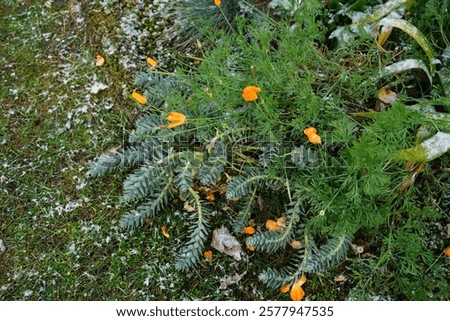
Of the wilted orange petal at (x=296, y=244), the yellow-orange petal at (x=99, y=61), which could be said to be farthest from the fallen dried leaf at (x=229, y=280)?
the yellow-orange petal at (x=99, y=61)

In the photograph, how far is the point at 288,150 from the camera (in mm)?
2486

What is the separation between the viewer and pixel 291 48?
230 cm

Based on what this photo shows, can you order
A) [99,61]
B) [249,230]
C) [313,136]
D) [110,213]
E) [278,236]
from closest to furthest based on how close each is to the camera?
[313,136] → [278,236] → [249,230] → [110,213] → [99,61]

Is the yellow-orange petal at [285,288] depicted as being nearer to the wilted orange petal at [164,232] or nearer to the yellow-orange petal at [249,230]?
the yellow-orange petal at [249,230]

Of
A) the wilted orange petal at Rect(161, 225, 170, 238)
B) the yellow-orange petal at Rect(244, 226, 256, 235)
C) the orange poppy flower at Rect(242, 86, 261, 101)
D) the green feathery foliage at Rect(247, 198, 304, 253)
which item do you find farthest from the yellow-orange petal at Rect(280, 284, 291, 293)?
the orange poppy flower at Rect(242, 86, 261, 101)

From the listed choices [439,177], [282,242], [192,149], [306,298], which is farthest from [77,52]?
[439,177]

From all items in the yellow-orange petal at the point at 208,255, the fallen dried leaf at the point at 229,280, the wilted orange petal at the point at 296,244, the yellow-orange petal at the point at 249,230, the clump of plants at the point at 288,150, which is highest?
the clump of plants at the point at 288,150

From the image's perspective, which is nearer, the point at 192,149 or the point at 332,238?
the point at 332,238

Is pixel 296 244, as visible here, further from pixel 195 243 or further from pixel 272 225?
pixel 195 243

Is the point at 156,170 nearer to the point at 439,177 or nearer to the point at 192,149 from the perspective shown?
the point at 192,149

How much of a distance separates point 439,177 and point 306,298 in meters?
0.84

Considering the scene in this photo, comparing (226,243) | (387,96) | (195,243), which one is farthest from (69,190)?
(387,96)

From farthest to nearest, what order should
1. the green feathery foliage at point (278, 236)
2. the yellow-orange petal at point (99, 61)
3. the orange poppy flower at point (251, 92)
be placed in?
the yellow-orange petal at point (99, 61) < the green feathery foliage at point (278, 236) < the orange poppy flower at point (251, 92)

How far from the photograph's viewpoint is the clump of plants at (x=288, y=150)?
7.50 ft
